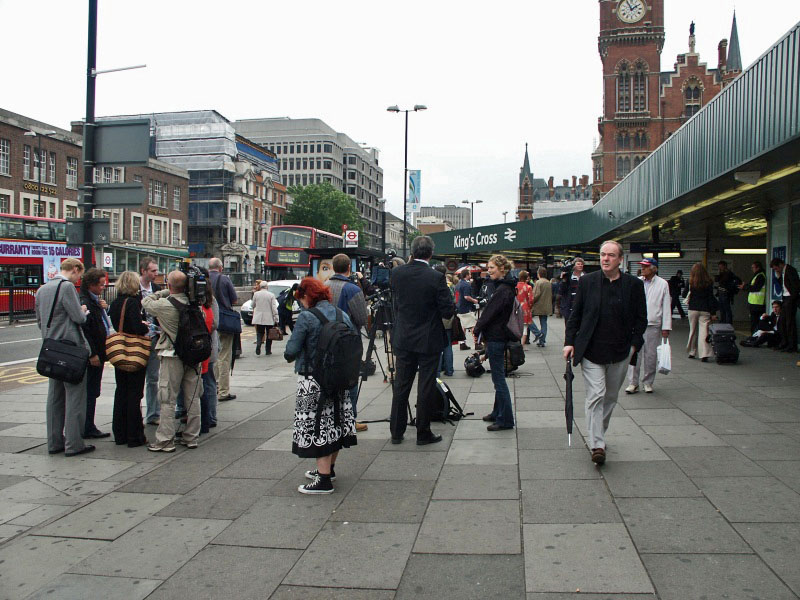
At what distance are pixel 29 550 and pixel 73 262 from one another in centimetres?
313

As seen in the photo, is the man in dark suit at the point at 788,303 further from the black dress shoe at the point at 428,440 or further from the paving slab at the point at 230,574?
the paving slab at the point at 230,574

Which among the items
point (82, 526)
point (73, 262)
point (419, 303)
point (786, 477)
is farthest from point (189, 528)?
point (786, 477)

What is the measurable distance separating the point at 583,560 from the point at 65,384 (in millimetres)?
4932

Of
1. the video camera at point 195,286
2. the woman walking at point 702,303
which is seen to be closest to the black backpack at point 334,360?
the video camera at point 195,286

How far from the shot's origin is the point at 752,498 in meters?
4.53

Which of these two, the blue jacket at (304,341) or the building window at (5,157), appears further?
the building window at (5,157)

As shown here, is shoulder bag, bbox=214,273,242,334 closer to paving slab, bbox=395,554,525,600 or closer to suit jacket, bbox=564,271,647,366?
suit jacket, bbox=564,271,647,366

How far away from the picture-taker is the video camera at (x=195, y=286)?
20.5ft

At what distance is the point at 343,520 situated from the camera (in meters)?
4.39

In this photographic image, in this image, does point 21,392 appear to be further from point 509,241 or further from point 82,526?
point 509,241

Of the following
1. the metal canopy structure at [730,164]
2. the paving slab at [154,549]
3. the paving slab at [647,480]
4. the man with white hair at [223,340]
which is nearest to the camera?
the paving slab at [154,549]

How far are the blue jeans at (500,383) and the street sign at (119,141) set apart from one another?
16.8 feet

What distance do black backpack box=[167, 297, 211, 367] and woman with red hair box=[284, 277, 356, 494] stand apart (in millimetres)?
1573

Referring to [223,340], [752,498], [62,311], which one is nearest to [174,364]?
[62,311]
